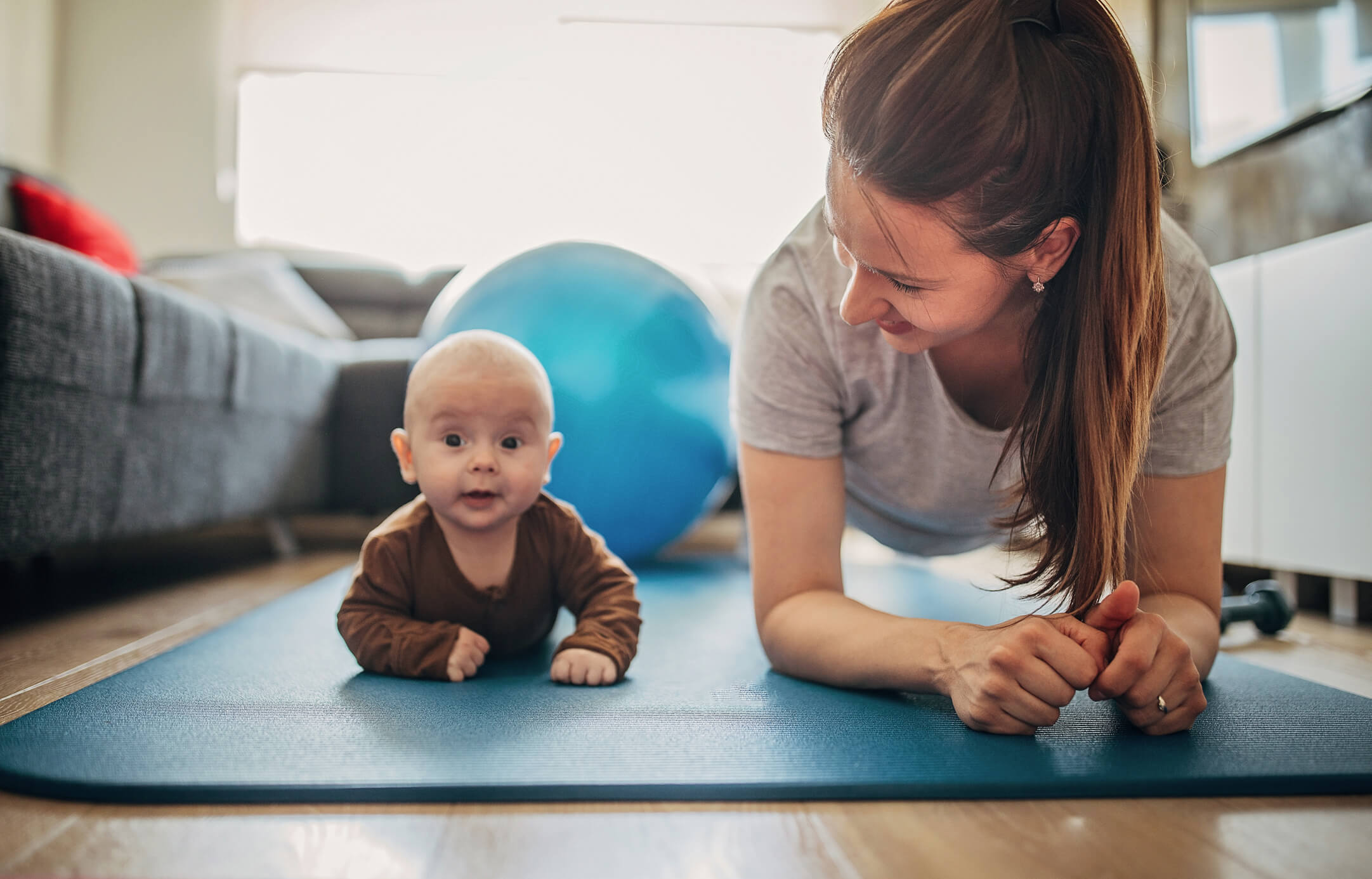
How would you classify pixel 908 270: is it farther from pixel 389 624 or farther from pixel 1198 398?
pixel 389 624

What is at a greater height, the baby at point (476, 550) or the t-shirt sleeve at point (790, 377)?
the t-shirt sleeve at point (790, 377)

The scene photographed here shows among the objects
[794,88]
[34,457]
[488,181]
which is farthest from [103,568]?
[794,88]

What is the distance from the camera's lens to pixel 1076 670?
64 cm

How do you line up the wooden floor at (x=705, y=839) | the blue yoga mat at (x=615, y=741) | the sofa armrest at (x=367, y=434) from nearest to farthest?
the wooden floor at (x=705, y=839) → the blue yoga mat at (x=615, y=741) → the sofa armrest at (x=367, y=434)

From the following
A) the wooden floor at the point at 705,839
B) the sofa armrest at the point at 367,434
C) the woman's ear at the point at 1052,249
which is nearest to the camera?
the wooden floor at the point at 705,839

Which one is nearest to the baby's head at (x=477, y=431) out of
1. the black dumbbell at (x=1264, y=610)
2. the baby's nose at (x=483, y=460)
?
the baby's nose at (x=483, y=460)

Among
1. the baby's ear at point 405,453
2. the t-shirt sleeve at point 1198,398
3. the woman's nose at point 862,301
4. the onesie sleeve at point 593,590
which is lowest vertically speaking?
the onesie sleeve at point 593,590

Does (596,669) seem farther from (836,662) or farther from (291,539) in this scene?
(291,539)

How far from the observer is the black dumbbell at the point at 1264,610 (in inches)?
48.6

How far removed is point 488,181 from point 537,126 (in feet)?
1.12

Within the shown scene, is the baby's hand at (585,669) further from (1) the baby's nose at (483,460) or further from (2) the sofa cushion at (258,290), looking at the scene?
(2) the sofa cushion at (258,290)

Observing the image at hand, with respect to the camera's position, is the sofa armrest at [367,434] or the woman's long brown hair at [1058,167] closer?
the woman's long brown hair at [1058,167]

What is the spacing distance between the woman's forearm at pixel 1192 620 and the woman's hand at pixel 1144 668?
10 cm

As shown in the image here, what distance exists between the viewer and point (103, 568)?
1854 millimetres
